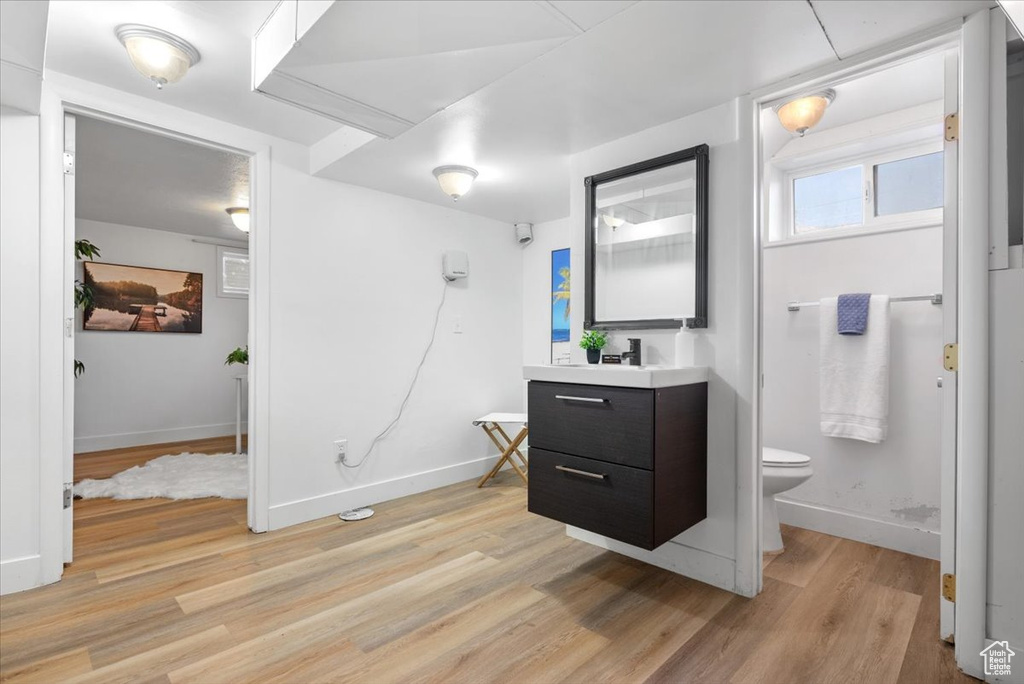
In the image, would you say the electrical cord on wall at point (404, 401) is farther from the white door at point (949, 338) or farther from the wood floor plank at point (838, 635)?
the white door at point (949, 338)

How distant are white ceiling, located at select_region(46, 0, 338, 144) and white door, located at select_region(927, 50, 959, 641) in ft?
7.53

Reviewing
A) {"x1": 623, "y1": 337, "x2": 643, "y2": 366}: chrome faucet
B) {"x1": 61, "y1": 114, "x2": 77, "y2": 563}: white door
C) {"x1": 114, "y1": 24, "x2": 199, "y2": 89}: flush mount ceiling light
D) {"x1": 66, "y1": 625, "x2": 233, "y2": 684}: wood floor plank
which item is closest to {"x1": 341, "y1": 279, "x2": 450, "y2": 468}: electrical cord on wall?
{"x1": 61, "y1": 114, "x2": 77, "y2": 563}: white door

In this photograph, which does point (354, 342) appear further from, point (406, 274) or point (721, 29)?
point (721, 29)

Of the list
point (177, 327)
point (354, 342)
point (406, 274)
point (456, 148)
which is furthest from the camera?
point (177, 327)

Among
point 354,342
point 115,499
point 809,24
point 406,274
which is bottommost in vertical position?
point 115,499

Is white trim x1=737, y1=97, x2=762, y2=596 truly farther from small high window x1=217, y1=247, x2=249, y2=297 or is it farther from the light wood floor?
small high window x1=217, y1=247, x2=249, y2=297

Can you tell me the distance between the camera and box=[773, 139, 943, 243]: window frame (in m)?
2.49

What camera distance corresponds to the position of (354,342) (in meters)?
3.13

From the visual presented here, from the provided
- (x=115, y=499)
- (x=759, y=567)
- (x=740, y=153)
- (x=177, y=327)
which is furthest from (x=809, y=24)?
(x=177, y=327)

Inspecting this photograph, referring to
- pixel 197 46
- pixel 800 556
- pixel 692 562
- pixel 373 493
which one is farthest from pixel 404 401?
pixel 800 556

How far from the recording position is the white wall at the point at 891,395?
2.36 m

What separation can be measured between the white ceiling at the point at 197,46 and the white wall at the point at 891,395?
275 centimetres

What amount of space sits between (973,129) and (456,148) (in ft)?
6.72

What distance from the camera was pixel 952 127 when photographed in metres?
1.61
